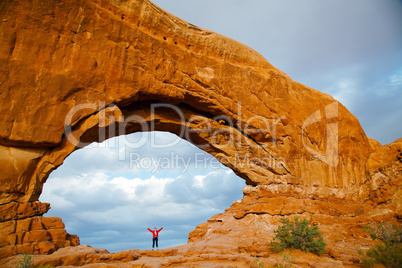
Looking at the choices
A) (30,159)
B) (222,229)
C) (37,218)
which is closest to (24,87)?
(30,159)

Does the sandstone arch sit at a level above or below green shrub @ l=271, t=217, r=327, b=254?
above

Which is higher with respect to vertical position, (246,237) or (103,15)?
(103,15)

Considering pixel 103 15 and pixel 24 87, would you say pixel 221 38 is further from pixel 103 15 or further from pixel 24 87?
pixel 24 87

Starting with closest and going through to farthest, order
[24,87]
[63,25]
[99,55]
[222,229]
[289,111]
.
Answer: [24,87], [63,25], [99,55], [222,229], [289,111]

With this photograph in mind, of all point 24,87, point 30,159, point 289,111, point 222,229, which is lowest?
point 222,229

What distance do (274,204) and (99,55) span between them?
38.4 ft

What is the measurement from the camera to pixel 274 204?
1598 cm

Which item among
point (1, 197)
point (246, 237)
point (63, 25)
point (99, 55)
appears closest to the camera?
point (1, 197)

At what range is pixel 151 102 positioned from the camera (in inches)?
595

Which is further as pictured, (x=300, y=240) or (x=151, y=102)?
(x=151, y=102)

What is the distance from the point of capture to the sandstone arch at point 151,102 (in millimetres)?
10320

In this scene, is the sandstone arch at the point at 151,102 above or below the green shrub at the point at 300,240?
above

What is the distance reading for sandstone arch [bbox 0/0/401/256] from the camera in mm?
10320

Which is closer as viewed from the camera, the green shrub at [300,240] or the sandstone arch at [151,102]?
the sandstone arch at [151,102]
